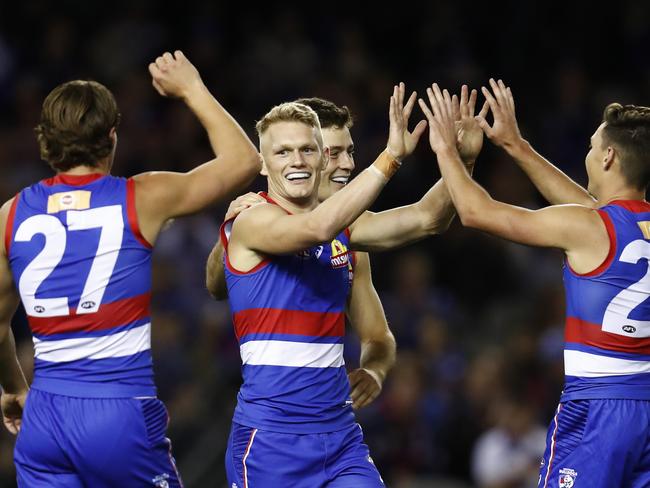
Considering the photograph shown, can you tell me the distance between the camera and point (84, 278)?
5.41 meters

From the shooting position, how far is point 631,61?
14977mm

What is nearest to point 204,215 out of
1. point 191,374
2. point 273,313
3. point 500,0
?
point 191,374

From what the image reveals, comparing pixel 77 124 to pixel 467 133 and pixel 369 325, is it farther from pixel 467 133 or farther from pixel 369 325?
pixel 369 325

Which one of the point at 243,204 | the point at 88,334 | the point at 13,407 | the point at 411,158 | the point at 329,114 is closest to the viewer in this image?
the point at 88,334

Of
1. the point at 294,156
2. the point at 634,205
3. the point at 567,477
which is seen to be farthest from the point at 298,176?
the point at 567,477

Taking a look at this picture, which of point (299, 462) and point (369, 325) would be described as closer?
point (299, 462)

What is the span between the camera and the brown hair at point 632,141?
5734 millimetres

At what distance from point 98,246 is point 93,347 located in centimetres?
48

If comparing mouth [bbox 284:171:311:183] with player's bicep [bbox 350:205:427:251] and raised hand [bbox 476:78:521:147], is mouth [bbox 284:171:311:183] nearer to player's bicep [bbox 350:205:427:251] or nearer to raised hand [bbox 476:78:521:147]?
player's bicep [bbox 350:205:427:251]

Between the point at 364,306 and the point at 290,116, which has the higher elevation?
the point at 290,116

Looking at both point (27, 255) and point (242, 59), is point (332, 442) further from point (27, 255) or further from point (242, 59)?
point (242, 59)

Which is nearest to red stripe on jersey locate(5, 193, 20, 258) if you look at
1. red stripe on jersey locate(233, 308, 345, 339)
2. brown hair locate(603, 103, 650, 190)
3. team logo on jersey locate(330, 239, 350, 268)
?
red stripe on jersey locate(233, 308, 345, 339)

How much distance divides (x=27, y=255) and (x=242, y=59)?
9.53 metres

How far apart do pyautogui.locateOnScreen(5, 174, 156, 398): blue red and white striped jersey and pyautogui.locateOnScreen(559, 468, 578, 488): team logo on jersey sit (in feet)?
6.63
